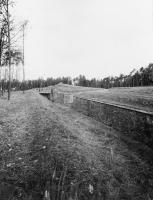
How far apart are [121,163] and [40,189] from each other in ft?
9.16

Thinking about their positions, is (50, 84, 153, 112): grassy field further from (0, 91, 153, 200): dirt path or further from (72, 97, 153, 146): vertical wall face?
(0, 91, 153, 200): dirt path

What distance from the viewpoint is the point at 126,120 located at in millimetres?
7035

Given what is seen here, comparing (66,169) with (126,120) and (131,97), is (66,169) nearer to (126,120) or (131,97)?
(126,120)

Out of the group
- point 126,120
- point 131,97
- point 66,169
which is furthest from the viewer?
point 131,97

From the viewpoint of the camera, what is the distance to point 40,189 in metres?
2.93

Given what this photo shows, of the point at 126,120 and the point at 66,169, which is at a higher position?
the point at 126,120

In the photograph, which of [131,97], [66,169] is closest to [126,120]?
[66,169]

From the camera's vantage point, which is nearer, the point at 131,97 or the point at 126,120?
the point at 126,120

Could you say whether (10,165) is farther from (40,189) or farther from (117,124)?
(117,124)

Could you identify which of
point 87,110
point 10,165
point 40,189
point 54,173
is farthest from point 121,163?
point 87,110

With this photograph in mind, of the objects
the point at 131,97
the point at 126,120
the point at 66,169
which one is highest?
the point at 131,97

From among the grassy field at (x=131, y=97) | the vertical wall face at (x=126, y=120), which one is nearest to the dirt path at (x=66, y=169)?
the vertical wall face at (x=126, y=120)

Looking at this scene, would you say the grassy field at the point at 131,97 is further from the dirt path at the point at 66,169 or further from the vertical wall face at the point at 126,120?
the dirt path at the point at 66,169

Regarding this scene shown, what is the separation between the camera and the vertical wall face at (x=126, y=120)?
5.72 meters
